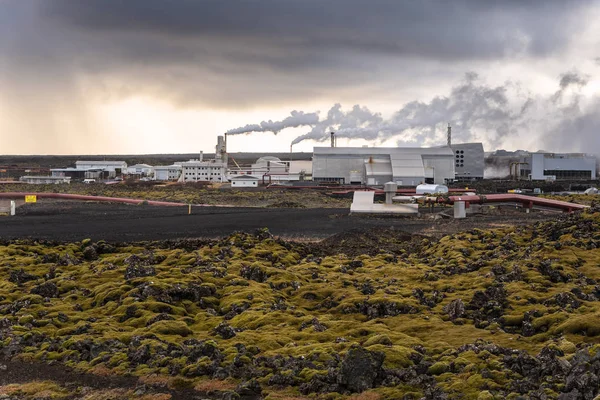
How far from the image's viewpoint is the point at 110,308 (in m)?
24.9

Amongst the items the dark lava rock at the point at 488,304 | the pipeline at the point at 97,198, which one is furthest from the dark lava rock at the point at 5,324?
the pipeline at the point at 97,198

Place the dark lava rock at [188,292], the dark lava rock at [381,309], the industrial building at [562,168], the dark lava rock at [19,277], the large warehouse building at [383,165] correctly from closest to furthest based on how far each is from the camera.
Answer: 1. the dark lava rock at [381,309]
2. the dark lava rock at [188,292]
3. the dark lava rock at [19,277]
4. the large warehouse building at [383,165]
5. the industrial building at [562,168]

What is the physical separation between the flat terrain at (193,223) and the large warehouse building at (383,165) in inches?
1686

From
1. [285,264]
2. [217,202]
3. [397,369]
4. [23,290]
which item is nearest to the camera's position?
[397,369]

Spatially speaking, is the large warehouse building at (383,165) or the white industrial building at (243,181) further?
the white industrial building at (243,181)

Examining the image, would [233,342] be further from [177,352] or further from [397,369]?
[397,369]

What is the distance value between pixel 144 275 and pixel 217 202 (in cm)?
5309

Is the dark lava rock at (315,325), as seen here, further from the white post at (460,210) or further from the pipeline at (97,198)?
the pipeline at (97,198)

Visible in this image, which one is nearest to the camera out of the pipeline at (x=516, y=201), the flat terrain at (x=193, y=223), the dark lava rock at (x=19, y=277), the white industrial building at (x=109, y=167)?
the dark lava rock at (x=19, y=277)

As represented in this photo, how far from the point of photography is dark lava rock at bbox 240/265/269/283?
2950 cm

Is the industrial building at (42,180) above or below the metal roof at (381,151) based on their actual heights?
below

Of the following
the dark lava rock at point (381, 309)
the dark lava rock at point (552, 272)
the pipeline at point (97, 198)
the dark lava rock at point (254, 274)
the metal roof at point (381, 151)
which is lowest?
the dark lava rock at point (381, 309)

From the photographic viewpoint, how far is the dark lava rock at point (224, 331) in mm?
21484

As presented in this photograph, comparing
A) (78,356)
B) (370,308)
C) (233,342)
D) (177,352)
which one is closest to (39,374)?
(78,356)
